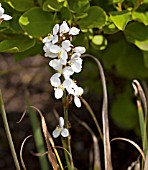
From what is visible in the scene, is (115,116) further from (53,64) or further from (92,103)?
(53,64)

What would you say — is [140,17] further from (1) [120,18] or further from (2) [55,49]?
(2) [55,49]

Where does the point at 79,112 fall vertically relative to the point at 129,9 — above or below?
below

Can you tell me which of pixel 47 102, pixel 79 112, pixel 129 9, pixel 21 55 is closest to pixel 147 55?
pixel 129 9

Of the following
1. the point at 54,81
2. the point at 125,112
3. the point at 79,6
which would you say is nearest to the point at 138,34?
the point at 79,6

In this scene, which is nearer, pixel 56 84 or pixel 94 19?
pixel 56 84

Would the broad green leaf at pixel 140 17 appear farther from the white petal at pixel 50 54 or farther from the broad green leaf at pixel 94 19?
the white petal at pixel 50 54
